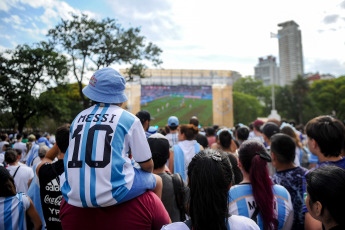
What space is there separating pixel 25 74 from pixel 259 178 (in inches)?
1116

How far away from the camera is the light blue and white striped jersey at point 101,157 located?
5.22ft

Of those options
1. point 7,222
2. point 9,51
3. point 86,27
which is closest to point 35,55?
point 9,51

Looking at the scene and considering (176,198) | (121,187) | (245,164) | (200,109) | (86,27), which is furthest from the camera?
(200,109)

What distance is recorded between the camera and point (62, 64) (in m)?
24.6

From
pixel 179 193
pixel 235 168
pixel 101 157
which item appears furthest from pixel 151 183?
pixel 235 168

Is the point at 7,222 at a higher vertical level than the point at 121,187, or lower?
lower

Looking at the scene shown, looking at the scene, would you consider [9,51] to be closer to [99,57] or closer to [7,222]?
[99,57]

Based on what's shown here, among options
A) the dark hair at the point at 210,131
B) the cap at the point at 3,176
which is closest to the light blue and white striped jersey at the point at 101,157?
the cap at the point at 3,176

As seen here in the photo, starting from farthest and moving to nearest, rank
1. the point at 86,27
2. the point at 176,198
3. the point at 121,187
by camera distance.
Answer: the point at 86,27
the point at 176,198
the point at 121,187

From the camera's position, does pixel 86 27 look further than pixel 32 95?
No

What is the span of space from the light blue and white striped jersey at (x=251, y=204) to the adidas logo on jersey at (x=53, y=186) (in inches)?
68.0

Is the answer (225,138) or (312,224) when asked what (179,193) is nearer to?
(312,224)

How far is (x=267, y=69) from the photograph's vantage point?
5197 inches

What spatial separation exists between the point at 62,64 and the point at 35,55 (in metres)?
2.85
